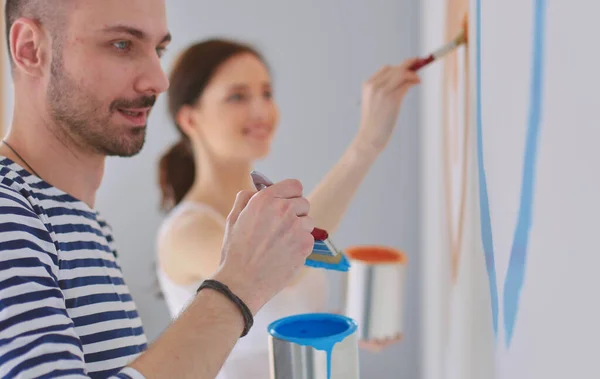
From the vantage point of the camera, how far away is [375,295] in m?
1.09

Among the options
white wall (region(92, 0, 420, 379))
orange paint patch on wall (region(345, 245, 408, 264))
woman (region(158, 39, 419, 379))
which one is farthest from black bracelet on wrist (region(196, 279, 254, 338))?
white wall (region(92, 0, 420, 379))

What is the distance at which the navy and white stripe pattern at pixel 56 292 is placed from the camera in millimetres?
488

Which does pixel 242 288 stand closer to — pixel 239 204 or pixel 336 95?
pixel 239 204

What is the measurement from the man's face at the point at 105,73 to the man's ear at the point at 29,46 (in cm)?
2

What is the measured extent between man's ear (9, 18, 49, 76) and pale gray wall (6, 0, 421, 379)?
119 centimetres

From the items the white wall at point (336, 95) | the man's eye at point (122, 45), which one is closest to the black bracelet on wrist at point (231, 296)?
the man's eye at point (122, 45)

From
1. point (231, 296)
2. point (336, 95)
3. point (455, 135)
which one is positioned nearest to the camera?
point (231, 296)

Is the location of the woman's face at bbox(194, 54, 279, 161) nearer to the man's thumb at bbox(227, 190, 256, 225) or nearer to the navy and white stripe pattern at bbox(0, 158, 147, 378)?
the navy and white stripe pattern at bbox(0, 158, 147, 378)

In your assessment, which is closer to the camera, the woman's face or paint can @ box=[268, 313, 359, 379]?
paint can @ box=[268, 313, 359, 379]

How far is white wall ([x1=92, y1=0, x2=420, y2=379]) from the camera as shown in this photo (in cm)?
187

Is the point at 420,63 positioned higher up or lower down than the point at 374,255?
higher up

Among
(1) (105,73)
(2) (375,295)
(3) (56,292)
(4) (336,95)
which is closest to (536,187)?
(3) (56,292)

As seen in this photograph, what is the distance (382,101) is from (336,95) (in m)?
0.94

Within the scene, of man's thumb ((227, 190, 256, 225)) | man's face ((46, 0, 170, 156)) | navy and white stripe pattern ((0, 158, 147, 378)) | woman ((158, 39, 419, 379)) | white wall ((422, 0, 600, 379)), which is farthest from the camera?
woman ((158, 39, 419, 379))
